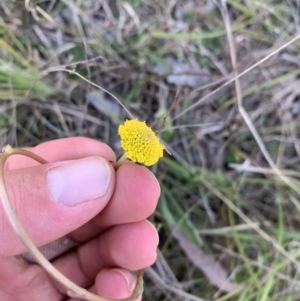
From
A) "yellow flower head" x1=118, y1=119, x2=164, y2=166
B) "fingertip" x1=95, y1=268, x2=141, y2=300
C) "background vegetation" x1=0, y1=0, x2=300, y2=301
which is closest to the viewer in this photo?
"yellow flower head" x1=118, y1=119, x2=164, y2=166

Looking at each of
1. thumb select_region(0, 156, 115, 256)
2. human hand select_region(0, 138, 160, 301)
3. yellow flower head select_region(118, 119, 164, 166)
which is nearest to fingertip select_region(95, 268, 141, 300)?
human hand select_region(0, 138, 160, 301)

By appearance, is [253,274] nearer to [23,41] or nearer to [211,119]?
[211,119]

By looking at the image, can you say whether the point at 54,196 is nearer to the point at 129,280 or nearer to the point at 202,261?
the point at 129,280

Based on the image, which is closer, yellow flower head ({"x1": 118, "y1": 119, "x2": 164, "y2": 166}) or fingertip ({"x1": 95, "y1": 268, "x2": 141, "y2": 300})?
yellow flower head ({"x1": 118, "y1": 119, "x2": 164, "y2": 166})

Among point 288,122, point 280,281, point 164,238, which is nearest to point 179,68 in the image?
point 288,122

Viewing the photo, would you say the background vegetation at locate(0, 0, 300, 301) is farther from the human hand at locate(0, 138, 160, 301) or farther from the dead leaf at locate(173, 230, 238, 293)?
the human hand at locate(0, 138, 160, 301)

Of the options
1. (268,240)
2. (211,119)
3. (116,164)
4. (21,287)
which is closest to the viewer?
(116,164)

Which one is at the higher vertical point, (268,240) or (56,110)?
(56,110)
